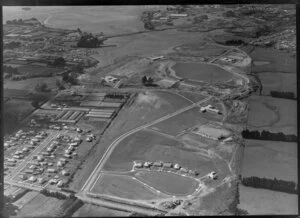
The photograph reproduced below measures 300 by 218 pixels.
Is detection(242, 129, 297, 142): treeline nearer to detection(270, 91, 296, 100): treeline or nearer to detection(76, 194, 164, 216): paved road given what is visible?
detection(270, 91, 296, 100): treeline

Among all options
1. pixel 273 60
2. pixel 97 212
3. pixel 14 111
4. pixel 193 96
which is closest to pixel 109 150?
pixel 97 212

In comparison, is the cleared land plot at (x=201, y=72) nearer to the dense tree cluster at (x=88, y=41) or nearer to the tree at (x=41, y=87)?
the dense tree cluster at (x=88, y=41)

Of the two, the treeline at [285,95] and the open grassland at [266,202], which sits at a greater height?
the treeline at [285,95]

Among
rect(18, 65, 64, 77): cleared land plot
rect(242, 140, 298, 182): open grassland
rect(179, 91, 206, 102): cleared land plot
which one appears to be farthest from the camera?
rect(18, 65, 64, 77): cleared land plot

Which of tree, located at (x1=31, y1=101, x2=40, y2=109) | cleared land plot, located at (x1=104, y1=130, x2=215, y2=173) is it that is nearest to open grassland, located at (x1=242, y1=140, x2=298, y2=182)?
cleared land plot, located at (x1=104, y1=130, x2=215, y2=173)

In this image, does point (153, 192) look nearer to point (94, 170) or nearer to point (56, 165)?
point (94, 170)

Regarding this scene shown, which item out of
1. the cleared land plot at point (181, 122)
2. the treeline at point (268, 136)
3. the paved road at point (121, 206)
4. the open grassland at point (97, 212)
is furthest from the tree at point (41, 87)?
the treeline at point (268, 136)

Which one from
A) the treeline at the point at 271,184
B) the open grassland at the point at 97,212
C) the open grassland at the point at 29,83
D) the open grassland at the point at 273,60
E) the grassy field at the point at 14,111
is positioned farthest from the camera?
the open grassland at the point at 273,60
